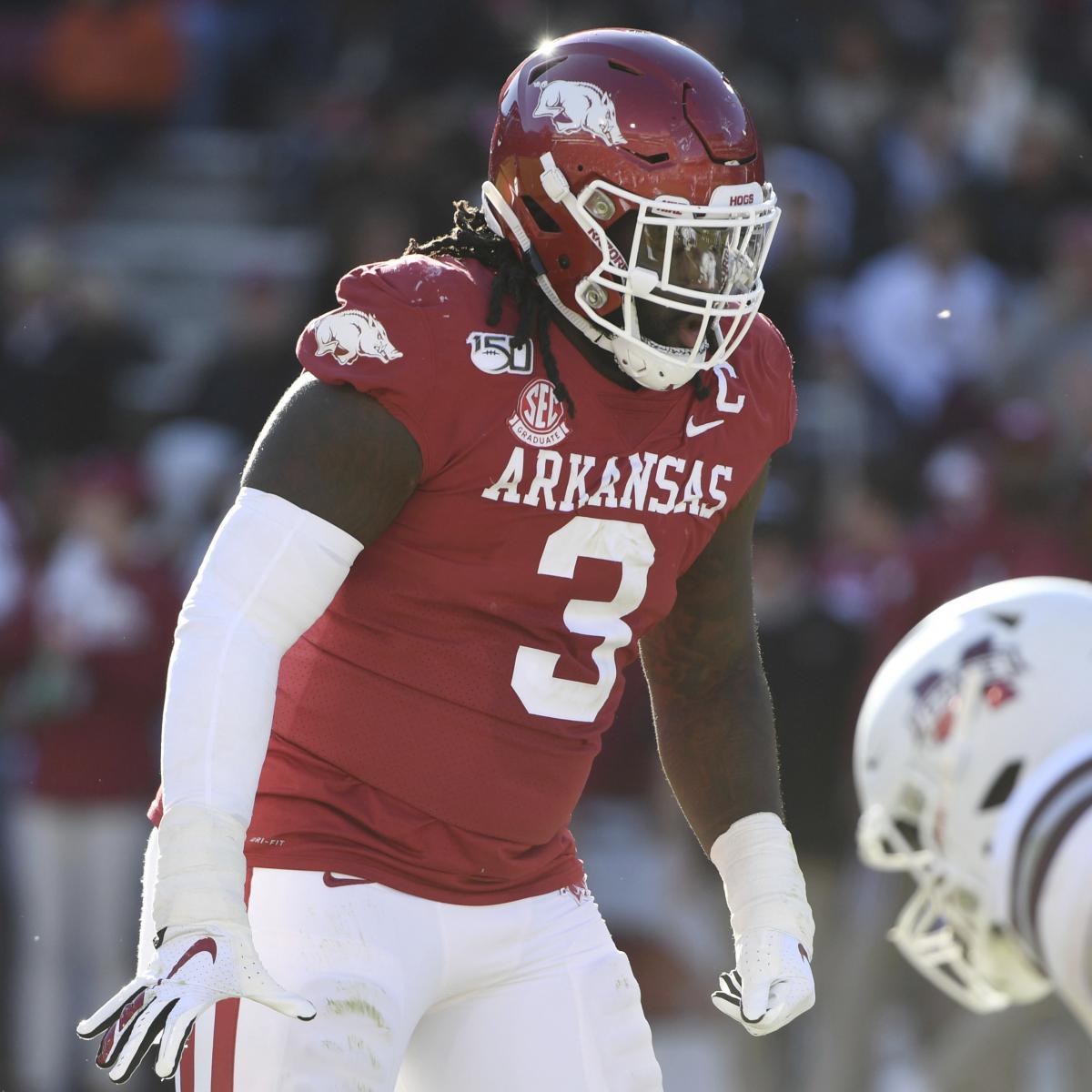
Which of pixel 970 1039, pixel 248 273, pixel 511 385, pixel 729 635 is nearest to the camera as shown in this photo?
pixel 511 385

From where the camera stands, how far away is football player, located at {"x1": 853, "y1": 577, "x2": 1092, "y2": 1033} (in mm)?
2828

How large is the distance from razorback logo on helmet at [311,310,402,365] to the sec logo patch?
199 millimetres

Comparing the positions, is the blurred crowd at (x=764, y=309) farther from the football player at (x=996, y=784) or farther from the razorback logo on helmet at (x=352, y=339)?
the razorback logo on helmet at (x=352, y=339)

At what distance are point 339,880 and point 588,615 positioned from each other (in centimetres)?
49

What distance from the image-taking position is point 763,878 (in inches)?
119

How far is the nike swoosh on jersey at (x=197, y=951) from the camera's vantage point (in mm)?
2312

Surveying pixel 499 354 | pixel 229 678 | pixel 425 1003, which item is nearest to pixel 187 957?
pixel 229 678

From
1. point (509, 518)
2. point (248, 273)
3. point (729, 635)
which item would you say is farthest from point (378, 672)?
point (248, 273)

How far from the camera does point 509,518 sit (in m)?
2.70

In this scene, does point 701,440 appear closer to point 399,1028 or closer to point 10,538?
point 399,1028

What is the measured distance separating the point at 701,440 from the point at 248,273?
5.32m

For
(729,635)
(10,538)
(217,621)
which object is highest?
(217,621)

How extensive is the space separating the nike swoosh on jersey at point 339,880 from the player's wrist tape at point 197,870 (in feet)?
0.75

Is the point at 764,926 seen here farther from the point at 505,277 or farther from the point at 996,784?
the point at 505,277
